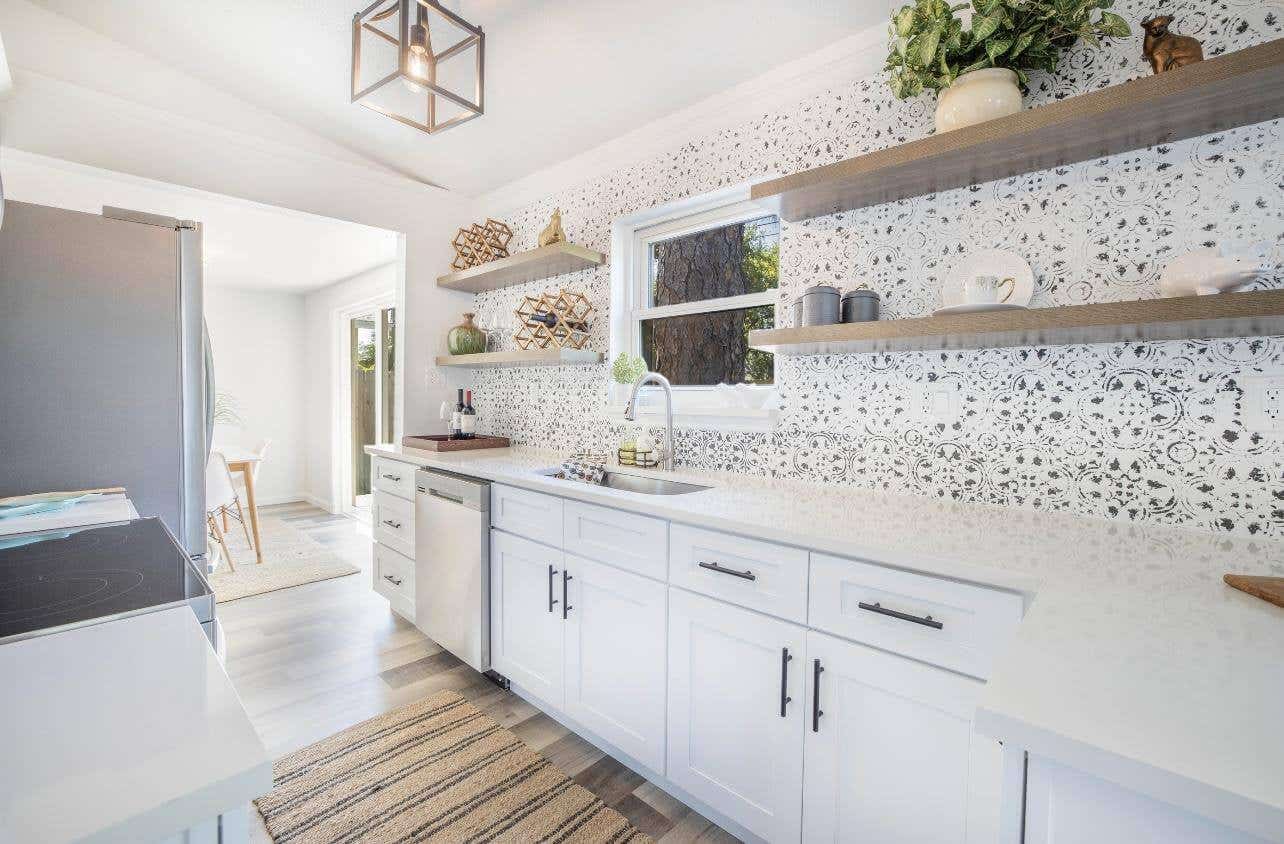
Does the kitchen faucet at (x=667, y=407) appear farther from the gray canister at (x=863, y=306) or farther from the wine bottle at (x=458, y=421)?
the wine bottle at (x=458, y=421)

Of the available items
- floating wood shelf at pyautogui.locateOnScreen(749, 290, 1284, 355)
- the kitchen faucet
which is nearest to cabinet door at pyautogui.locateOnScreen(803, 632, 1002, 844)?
floating wood shelf at pyautogui.locateOnScreen(749, 290, 1284, 355)

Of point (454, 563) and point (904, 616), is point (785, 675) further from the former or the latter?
point (454, 563)

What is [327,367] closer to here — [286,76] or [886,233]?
[286,76]

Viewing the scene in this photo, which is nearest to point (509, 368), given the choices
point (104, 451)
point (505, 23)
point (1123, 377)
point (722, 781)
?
point (505, 23)

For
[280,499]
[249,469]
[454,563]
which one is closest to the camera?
[454,563]

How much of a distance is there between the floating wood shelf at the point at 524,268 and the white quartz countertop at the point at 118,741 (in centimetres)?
218

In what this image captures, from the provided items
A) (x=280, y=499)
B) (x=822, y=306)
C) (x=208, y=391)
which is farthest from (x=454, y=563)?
(x=280, y=499)

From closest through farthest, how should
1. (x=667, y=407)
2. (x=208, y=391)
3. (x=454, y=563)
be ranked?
1. (x=208, y=391)
2. (x=667, y=407)
3. (x=454, y=563)

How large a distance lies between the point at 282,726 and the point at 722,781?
1.58m

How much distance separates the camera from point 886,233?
6.04 feet

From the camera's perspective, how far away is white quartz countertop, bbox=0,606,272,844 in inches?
15.6

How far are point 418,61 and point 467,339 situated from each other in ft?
5.93

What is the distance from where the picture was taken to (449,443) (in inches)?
110

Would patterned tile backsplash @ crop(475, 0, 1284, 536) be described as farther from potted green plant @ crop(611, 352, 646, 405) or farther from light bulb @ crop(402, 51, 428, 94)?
light bulb @ crop(402, 51, 428, 94)
